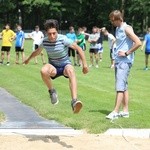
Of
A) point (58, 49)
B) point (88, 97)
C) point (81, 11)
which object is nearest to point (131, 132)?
point (58, 49)

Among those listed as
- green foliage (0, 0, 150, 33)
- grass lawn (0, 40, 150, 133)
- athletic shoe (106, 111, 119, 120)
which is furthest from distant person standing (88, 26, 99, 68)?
green foliage (0, 0, 150, 33)

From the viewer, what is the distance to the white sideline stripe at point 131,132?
8445mm

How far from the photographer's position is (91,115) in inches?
391

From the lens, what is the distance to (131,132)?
27.9 feet

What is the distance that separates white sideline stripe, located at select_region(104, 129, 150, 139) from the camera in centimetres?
845

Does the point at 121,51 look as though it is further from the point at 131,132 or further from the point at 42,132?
the point at 42,132

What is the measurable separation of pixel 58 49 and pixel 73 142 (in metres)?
1.61

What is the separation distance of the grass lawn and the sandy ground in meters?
0.57

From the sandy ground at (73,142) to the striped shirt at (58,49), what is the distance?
1.31 metres

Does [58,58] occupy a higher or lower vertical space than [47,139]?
higher

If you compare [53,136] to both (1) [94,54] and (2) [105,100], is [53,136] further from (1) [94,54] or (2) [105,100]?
(1) [94,54]

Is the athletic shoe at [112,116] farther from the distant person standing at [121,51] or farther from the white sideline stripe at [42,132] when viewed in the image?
the white sideline stripe at [42,132]

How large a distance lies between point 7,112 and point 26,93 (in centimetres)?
279

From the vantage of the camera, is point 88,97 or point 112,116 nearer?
point 112,116
